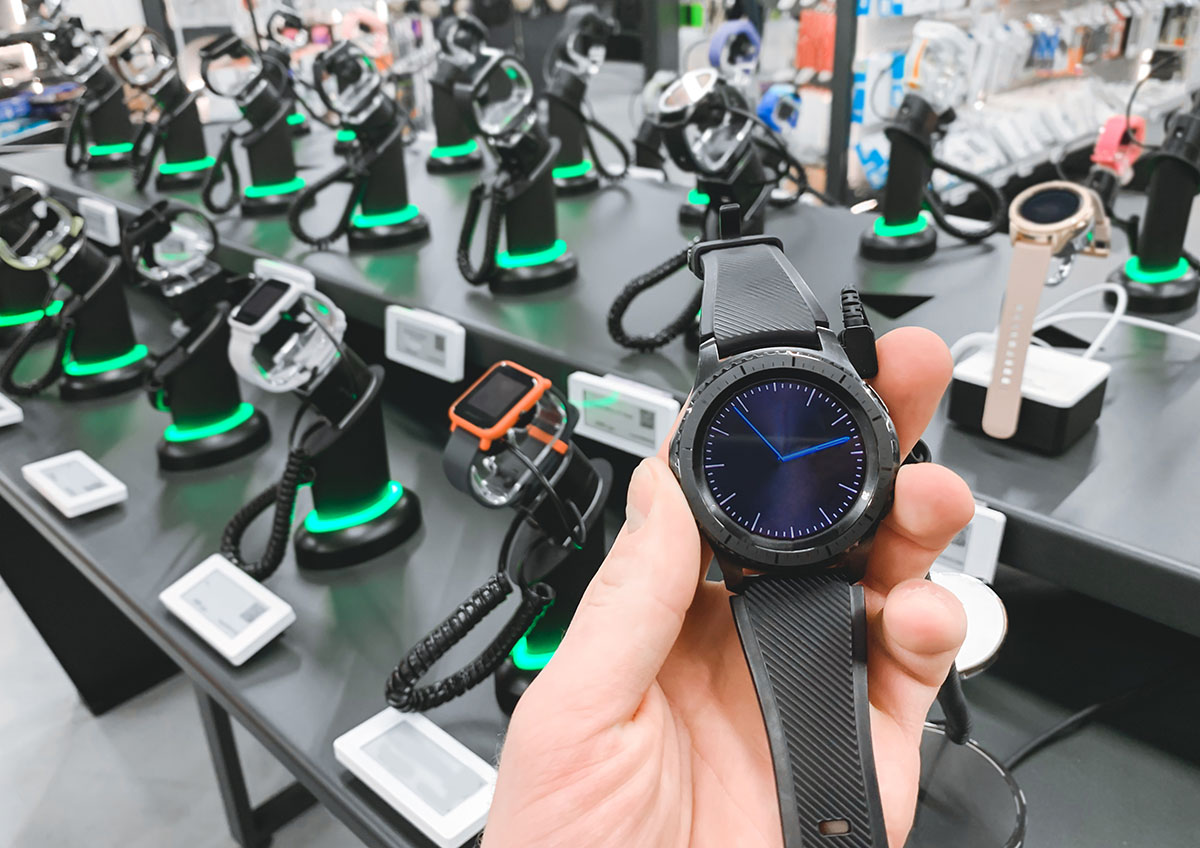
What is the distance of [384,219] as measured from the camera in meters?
1.56

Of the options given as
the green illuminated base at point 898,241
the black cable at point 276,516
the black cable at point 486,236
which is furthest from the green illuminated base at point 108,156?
the green illuminated base at point 898,241

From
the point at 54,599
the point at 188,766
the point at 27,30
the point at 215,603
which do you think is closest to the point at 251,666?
the point at 215,603

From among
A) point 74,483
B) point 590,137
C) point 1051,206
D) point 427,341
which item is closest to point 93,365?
point 74,483

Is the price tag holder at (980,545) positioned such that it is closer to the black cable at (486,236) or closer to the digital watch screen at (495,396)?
the digital watch screen at (495,396)

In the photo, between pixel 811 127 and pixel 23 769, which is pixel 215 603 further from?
pixel 811 127

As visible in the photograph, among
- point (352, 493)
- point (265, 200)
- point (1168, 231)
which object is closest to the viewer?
point (352, 493)

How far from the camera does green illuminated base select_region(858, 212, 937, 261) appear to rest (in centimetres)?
133

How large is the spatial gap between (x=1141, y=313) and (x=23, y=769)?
2.04m

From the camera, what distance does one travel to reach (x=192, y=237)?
1.23m

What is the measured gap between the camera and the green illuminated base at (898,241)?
1.33m

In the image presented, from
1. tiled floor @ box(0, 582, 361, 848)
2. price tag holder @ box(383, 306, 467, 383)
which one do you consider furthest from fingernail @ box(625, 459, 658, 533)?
tiled floor @ box(0, 582, 361, 848)

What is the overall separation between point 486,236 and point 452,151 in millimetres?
867

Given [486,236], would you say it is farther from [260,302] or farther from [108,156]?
[108,156]

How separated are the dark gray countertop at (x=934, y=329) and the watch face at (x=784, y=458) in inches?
12.8
